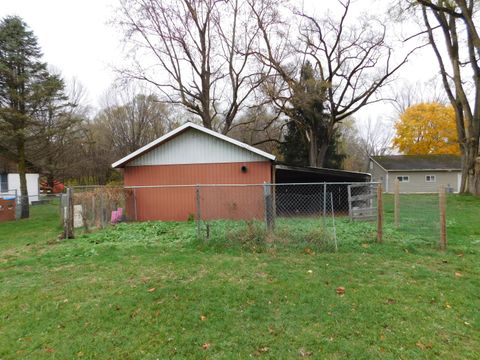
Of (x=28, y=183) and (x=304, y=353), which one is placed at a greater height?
(x=28, y=183)

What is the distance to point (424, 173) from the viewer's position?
30.7 m

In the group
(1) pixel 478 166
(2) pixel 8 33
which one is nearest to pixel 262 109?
(1) pixel 478 166

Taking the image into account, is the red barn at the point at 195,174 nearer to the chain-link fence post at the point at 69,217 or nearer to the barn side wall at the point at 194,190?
the barn side wall at the point at 194,190

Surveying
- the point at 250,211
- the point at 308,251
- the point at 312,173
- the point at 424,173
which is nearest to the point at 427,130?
the point at 424,173

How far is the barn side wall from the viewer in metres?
11.5

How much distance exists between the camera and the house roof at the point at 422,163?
3023 cm

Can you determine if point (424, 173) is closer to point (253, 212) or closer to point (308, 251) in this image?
point (253, 212)

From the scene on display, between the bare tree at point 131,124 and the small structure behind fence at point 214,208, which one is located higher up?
the bare tree at point 131,124

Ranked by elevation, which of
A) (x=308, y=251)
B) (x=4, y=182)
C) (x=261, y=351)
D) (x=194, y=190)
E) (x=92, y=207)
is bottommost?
(x=261, y=351)

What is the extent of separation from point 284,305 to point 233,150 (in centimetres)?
855

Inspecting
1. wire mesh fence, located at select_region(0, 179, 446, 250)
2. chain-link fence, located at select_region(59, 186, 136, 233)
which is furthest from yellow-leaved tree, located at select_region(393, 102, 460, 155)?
chain-link fence, located at select_region(59, 186, 136, 233)

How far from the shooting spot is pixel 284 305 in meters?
3.77

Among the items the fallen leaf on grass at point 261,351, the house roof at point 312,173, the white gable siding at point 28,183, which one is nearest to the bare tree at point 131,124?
the white gable siding at point 28,183

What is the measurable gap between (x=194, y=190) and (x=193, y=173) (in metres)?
0.69
